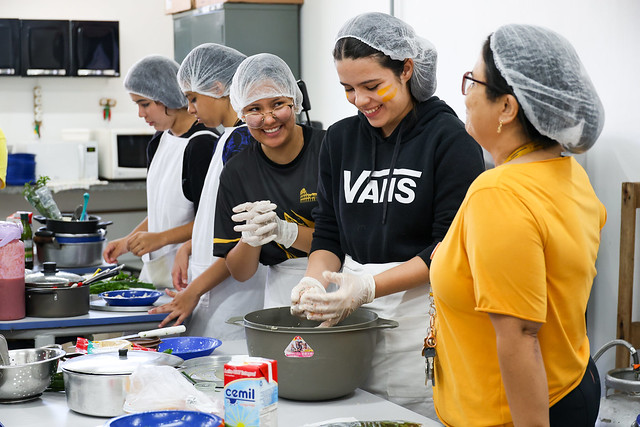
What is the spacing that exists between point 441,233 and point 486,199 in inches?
20.8

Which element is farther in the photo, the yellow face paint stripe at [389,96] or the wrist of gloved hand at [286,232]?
the wrist of gloved hand at [286,232]

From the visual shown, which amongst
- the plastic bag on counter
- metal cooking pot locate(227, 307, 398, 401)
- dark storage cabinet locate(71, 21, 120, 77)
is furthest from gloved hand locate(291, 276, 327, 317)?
dark storage cabinet locate(71, 21, 120, 77)

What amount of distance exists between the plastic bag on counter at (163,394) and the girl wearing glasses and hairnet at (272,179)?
0.76 m

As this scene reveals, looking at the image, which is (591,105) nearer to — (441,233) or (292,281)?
(441,233)

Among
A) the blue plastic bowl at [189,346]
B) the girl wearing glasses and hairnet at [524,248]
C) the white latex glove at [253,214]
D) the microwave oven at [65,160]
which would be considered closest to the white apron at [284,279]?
the white latex glove at [253,214]

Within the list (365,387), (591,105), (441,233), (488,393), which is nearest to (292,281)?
(365,387)

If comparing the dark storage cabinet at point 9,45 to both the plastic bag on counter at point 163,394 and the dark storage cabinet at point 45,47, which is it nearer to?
the dark storage cabinet at point 45,47

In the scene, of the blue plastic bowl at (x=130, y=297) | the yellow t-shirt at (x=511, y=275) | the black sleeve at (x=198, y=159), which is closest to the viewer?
the yellow t-shirt at (x=511, y=275)

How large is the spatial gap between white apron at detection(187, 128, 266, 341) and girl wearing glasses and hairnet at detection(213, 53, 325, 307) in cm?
28

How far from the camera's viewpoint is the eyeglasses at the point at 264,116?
7.54 ft

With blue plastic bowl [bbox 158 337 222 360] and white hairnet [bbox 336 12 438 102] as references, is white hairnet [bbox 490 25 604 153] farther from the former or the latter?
blue plastic bowl [bbox 158 337 222 360]

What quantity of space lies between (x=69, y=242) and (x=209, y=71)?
1.25m

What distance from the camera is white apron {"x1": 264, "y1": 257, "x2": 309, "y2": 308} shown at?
2418 mm

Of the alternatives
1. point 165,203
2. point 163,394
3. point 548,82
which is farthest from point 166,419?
point 165,203
